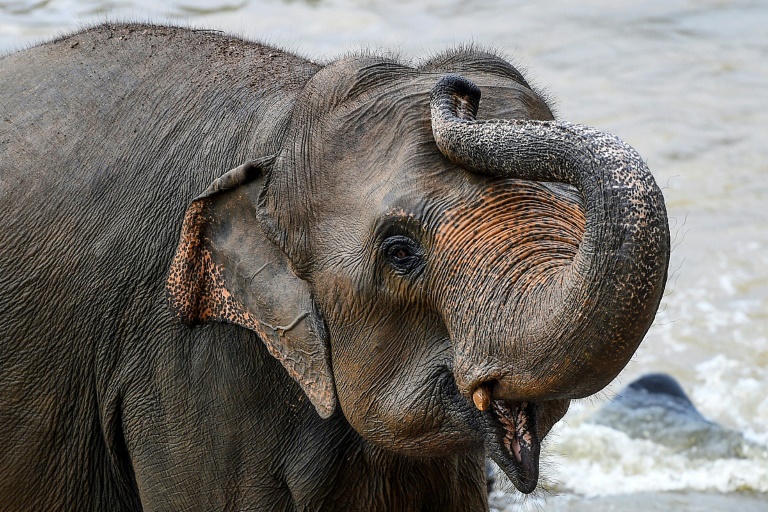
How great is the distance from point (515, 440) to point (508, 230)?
404 millimetres

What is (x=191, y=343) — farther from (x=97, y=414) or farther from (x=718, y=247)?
(x=718, y=247)

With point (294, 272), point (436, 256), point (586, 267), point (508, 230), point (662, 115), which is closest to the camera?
point (586, 267)

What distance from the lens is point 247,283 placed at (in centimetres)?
291

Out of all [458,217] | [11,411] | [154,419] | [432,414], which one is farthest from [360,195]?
[11,411]

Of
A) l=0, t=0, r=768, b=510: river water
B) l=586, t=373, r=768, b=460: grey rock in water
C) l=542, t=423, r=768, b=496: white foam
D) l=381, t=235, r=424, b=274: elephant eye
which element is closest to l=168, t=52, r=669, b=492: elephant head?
l=381, t=235, r=424, b=274: elephant eye

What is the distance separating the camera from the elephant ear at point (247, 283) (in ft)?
9.28

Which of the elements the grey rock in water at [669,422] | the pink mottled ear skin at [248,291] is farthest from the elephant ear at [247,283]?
the grey rock in water at [669,422]

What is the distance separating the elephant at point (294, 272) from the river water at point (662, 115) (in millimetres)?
2285

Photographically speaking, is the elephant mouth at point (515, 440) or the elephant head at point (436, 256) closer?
the elephant head at point (436, 256)

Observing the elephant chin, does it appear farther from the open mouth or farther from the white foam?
the white foam

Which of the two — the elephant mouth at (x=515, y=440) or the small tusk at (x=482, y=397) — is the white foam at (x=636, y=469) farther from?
the small tusk at (x=482, y=397)

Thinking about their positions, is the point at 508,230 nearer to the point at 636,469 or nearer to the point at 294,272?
the point at 294,272

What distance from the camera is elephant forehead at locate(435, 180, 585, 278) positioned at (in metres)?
2.42

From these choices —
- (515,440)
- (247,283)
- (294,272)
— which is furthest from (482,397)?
(247,283)
